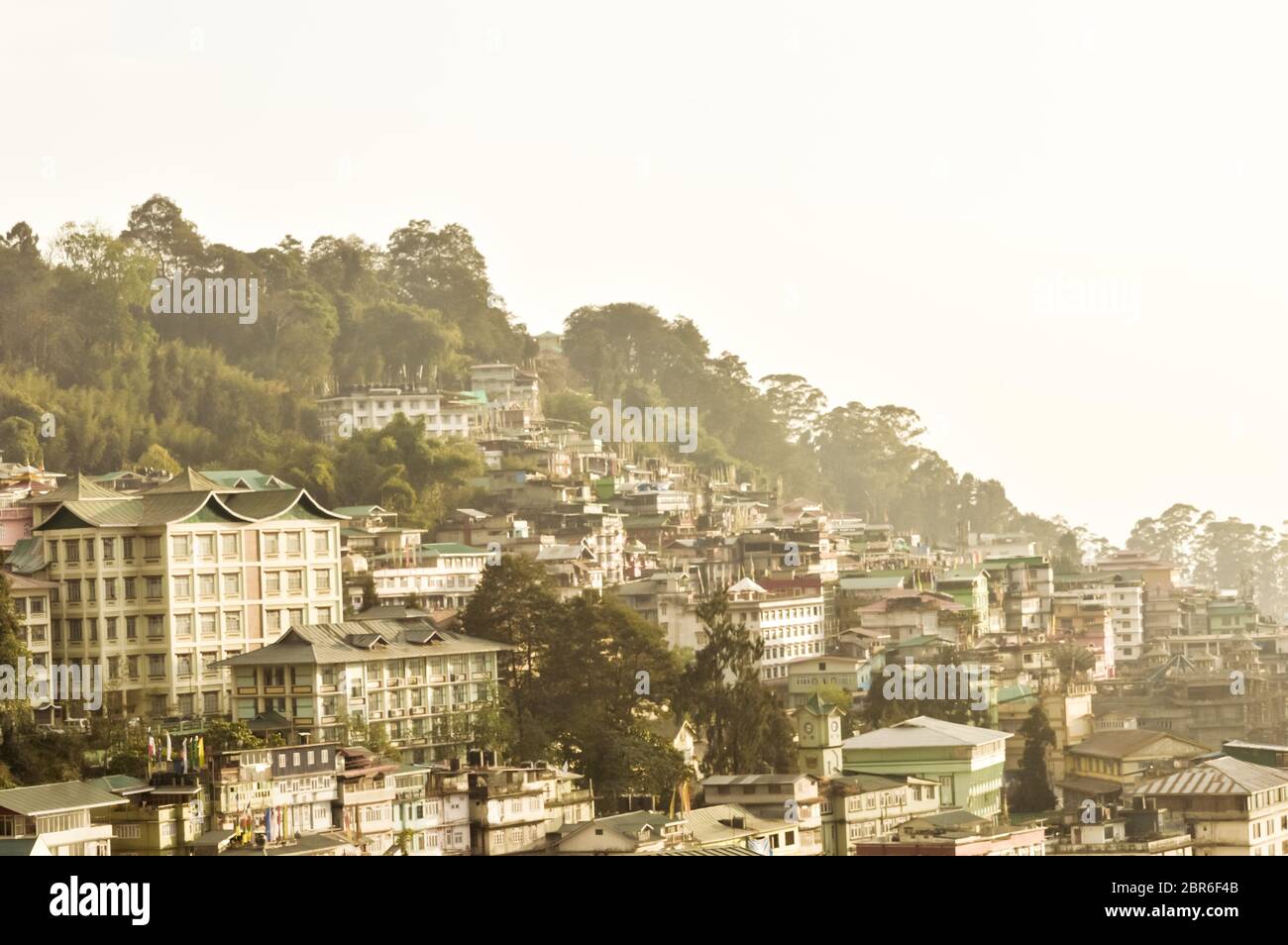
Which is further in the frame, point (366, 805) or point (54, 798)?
point (366, 805)

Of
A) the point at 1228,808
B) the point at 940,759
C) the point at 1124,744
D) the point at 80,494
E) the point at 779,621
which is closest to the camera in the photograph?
the point at 1228,808

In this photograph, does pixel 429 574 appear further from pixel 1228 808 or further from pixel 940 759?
pixel 1228 808

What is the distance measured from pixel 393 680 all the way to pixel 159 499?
2061mm

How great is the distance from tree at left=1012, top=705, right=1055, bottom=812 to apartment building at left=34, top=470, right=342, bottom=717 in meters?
4.95

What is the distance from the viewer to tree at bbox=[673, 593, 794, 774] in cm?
1249

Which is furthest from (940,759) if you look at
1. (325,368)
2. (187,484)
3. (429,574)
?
(325,368)

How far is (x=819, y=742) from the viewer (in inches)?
503

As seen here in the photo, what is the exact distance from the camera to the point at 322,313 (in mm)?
21797

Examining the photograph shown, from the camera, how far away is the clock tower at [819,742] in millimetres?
12609

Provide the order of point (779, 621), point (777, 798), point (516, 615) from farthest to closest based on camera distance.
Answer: point (779, 621), point (516, 615), point (777, 798)

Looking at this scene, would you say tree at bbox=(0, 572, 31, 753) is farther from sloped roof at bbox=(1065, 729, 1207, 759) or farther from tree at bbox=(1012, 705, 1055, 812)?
sloped roof at bbox=(1065, 729, 1207, 759)

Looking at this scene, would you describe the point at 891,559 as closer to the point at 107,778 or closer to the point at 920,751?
the point at 920,751

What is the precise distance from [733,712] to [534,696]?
4.64 feet
